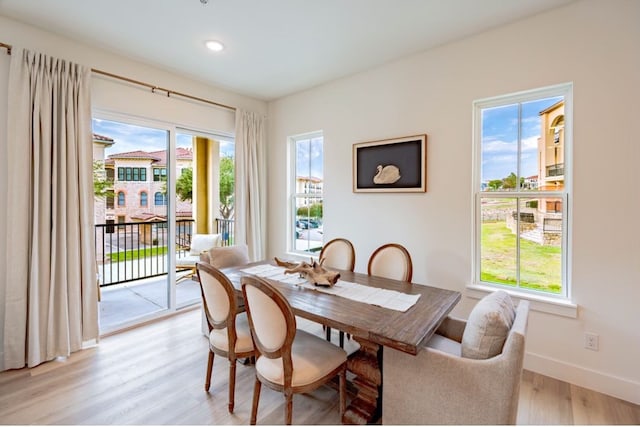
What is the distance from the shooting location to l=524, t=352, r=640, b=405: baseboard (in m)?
1.96

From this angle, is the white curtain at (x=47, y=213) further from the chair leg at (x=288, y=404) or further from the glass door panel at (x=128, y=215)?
the chair leg at (x=288, y=404)

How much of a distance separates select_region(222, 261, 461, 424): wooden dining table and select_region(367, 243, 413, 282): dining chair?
465 mm

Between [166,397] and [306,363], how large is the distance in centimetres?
113

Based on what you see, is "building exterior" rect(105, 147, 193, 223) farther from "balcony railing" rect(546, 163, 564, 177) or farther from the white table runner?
"balcony railing" rect(546, 163, 564, 177)

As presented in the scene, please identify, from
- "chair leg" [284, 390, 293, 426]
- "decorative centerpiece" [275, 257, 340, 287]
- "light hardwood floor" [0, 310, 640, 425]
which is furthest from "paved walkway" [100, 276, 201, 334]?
"chair leg" [284, 390, 293, 426]

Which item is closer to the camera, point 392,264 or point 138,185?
point 392,264

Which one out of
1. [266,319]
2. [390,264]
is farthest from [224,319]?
[390,264]

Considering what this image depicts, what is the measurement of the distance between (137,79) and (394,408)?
12.0 feet

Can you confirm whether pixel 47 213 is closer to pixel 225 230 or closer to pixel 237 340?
pixel 237 340

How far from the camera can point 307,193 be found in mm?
4070

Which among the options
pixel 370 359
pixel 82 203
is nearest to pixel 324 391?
pixel 370 359

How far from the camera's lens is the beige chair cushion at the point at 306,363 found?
1575mm

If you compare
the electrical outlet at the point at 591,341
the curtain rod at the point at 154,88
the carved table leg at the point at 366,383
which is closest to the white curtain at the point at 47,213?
the curtain rod at the point at 154,88

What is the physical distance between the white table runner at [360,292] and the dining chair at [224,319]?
1.77 ft
